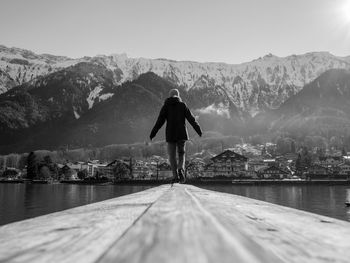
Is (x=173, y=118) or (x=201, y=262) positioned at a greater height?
(x=173, y=118)

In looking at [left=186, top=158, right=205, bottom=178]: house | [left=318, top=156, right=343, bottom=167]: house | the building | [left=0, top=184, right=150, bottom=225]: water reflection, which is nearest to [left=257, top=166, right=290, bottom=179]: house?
the building

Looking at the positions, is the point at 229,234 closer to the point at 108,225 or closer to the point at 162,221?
the point at 162,221

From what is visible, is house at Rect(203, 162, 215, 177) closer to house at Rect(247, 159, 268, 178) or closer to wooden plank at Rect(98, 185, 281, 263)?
house at Rect(247, 159, 268, 178)

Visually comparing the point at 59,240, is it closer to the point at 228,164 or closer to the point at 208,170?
the point at 208,170

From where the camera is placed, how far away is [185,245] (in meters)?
0.95

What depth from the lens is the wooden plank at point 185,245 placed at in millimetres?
841

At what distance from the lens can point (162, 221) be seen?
1.33m

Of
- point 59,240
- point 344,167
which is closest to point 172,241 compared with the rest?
point 59,240

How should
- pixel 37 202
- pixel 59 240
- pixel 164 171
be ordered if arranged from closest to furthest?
1. pixel 59 240
2. pixel 37 202
3. pixel 164 171

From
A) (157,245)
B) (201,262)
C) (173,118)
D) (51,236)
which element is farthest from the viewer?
(173,118)

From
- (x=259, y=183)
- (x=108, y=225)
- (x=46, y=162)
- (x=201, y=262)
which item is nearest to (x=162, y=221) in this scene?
(x=108, y=225)

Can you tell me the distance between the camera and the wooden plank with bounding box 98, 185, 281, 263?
84 cm

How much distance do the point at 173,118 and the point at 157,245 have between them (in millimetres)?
8214

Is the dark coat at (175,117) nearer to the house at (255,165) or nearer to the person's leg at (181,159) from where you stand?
the person's leg at (181,159)
